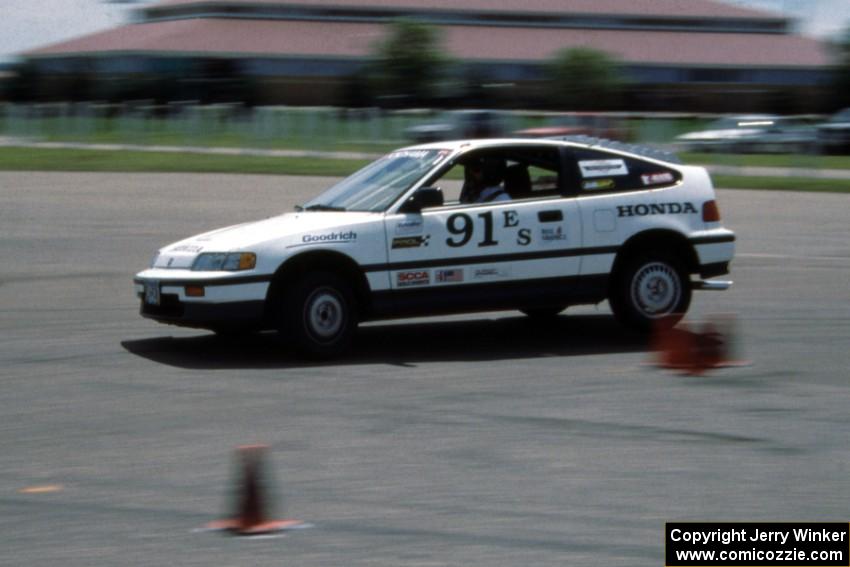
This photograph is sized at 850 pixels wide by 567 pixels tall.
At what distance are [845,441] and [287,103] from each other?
74591 millimetres

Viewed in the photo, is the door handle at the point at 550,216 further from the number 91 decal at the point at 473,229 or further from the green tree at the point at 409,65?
the green tree at the point at 409,65

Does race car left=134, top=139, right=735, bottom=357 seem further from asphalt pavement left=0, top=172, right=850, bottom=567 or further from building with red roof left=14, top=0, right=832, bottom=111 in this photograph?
building with red roof left=14, top=0, right=832, bottom=111

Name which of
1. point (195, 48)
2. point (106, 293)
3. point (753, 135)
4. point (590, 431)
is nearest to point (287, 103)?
point (195, 48)

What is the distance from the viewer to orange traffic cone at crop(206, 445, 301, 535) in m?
5.77

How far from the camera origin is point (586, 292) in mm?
11109

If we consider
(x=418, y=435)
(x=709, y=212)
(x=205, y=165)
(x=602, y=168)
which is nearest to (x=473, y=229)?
(x=602, y=168)

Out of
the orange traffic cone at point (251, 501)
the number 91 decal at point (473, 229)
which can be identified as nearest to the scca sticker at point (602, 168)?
the number 91 decal at point (473, 229)

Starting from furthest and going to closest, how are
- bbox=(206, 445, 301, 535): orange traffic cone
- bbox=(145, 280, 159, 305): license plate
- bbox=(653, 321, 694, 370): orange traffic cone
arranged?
bbox=(145, 280, 159, 305): license plate → bbox=(653, 321, 694, 370): orange traffic cone → bbox=(206, 445, 301, 535): orange traffic cone

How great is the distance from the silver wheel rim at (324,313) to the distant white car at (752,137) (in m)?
24.9

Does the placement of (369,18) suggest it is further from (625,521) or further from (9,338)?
(625,521)

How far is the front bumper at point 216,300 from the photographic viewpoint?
1001cm

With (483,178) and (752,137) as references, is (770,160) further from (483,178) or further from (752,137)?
(483,178)

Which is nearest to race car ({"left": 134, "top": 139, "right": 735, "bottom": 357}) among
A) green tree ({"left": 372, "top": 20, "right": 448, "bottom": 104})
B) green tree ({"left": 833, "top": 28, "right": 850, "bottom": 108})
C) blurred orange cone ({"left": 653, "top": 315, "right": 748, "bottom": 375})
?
blurred orange cone ({"left": 653, "top": 315, "right": 748, "bottom": 375})
